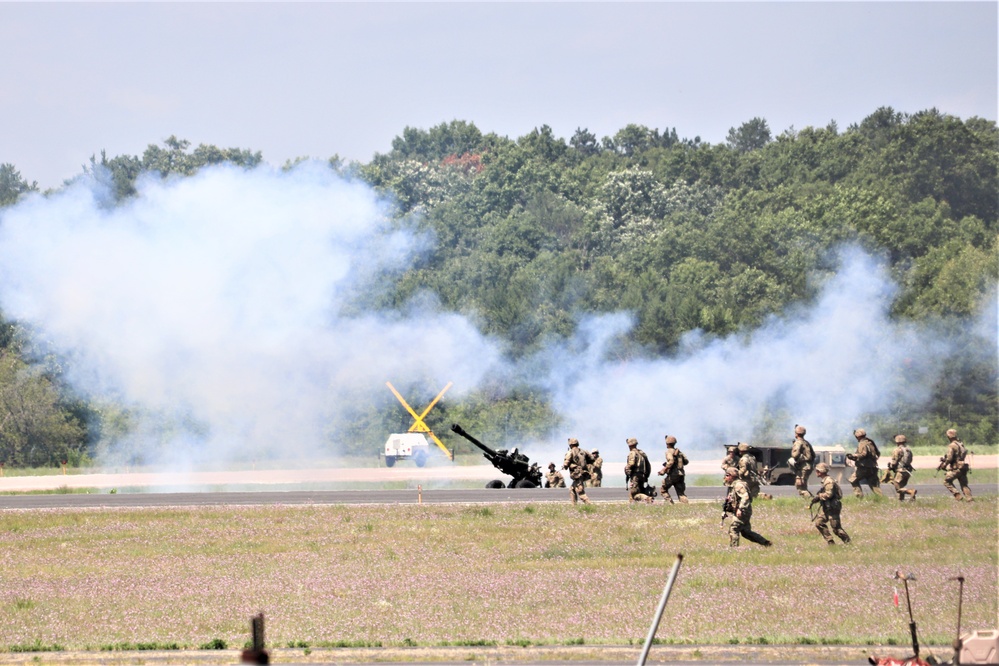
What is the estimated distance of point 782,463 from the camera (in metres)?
46.6

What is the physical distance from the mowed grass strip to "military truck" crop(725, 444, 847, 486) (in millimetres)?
9850

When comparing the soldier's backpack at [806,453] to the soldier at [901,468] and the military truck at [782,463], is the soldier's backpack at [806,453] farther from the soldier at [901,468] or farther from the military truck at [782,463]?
the military truck at [782,463]

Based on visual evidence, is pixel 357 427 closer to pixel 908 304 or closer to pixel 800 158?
pixel 908 304

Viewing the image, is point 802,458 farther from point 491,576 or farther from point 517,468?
point 491,576

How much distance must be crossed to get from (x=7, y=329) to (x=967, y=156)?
73.9 m

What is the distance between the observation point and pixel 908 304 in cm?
7125

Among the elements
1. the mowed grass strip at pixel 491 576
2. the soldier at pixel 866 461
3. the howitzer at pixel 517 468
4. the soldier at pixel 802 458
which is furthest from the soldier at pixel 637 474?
the howitzer at pixel 517 468

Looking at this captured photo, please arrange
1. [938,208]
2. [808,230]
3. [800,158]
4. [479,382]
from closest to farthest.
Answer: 1. [479,382]
2. [808,230]
3. [938,208]
4. [800,158]

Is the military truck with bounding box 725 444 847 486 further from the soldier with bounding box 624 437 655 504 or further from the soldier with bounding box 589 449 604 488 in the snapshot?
the soldier with bounding box 624 437 655 504

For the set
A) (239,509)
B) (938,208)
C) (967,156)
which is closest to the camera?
(239,509)

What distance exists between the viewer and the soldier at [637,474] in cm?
3721

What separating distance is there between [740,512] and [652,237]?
70.8m

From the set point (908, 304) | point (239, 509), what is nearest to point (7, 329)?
point (239, 509)

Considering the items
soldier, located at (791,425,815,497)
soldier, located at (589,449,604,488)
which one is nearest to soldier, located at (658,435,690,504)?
soldier, located at (791,425,815,497)
